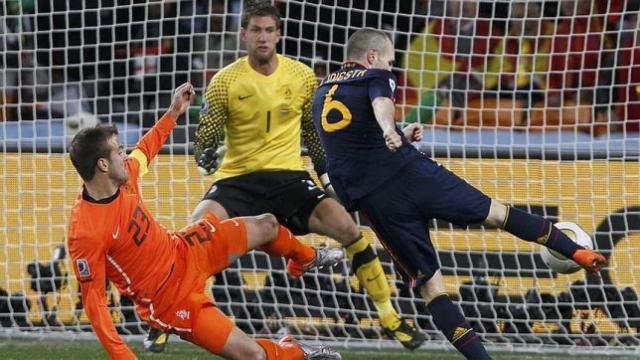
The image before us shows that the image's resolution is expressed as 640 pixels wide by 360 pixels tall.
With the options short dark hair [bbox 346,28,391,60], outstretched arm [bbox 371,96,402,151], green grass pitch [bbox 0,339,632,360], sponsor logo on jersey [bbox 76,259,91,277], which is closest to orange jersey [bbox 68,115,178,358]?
sponsor logo on jersey [bbox 76,259,91,277]

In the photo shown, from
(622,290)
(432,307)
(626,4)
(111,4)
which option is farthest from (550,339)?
(111,4)

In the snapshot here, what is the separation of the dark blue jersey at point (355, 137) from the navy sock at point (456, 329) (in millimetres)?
713

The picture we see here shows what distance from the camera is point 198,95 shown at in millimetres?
10109

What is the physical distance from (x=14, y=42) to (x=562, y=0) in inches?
162

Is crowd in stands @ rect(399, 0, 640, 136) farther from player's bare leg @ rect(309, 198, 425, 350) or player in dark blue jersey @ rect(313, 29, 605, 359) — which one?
player in dark blue jersey @ rect(313, 29, 605, 359)

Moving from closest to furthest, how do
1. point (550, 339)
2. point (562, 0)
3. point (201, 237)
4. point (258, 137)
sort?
point (201, 237), point (258, 137), point (550, 339), point (562, 0)

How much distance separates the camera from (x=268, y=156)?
8062 mm

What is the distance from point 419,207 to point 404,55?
3354mm

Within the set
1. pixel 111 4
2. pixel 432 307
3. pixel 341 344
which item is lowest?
pixel 341 344

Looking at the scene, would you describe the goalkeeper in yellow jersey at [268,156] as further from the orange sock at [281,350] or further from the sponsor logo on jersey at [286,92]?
the orange sock at [281,350]

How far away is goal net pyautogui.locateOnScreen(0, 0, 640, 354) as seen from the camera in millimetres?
8930

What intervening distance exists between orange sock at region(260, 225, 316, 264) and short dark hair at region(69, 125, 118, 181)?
131 cm

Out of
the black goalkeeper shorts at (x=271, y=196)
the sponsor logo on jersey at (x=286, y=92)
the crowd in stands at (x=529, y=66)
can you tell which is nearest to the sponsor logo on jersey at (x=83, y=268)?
the black goalkeeper shorts at (x=271, y=196)

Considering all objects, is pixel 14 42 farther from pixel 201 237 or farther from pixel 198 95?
pixel 201 237
